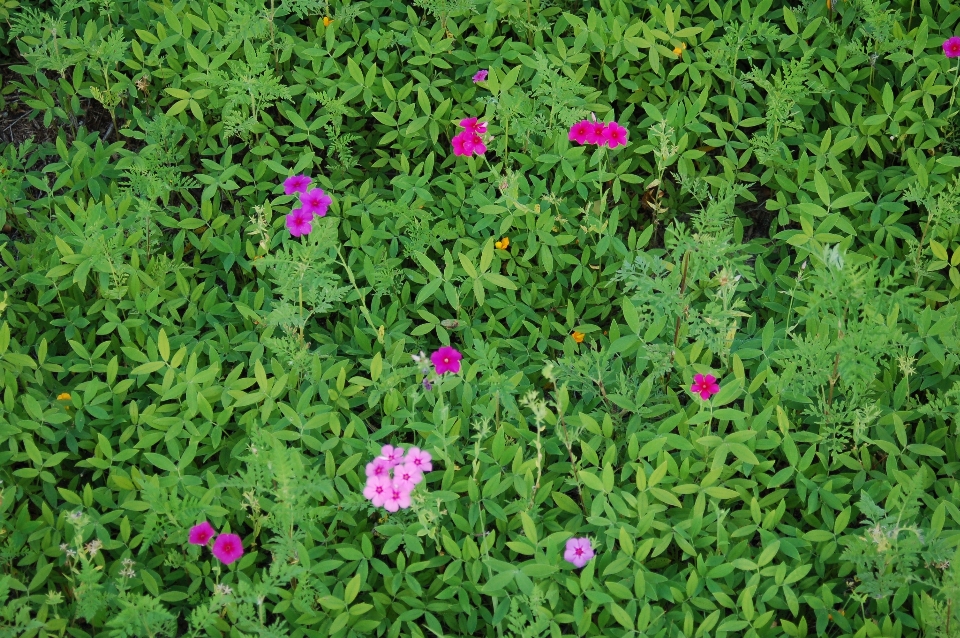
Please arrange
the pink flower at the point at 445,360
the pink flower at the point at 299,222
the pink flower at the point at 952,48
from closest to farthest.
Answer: the pink flower at the point at 445,360 → the pink flower at the point at 299,222 → the pink flower at the point at 952,48

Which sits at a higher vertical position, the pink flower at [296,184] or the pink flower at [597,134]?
the pink flower at [597,134]

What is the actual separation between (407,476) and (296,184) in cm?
147

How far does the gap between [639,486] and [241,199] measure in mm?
2292

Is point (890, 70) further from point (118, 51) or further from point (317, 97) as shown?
point (118, 51)

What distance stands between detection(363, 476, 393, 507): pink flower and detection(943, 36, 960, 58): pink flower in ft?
9.92

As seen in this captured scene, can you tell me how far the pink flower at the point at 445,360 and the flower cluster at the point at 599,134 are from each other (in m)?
1.15

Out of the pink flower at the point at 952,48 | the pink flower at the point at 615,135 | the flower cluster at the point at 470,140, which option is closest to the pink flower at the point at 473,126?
the flower cluster at the point at 470,140

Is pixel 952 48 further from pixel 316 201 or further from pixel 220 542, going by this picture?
pixel 220 542

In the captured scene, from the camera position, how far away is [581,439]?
10.8 feet

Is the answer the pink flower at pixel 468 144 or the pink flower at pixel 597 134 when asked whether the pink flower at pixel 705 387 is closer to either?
the pink flower at pixel 597 134

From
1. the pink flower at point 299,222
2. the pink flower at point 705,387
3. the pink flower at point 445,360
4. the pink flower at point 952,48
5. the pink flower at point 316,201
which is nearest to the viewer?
the pink flower at point 705,387

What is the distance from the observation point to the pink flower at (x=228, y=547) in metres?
2.92

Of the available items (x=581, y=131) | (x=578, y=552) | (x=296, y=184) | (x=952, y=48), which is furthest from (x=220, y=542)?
(x=952, y=48)

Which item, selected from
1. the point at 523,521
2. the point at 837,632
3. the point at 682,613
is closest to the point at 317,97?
the point at 523,521
